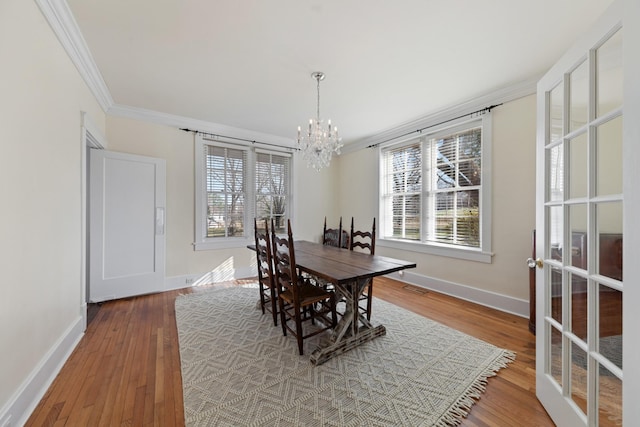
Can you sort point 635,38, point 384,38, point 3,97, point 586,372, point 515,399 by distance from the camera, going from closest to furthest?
point 635,38, point 586,372, point 3,97, point 515,399, point 384,38

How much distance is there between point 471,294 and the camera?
3.28m

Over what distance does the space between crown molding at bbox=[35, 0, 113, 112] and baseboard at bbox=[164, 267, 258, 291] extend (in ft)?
8.63

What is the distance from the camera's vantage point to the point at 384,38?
6.74 ft

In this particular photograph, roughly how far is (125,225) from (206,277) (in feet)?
4.54

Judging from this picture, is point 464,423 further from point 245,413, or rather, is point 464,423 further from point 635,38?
point 635,38

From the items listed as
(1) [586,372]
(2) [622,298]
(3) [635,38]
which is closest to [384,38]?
(3) [635,38]

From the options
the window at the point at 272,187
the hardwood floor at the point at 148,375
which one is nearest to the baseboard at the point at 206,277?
the hardwood floor at the point at 148,375

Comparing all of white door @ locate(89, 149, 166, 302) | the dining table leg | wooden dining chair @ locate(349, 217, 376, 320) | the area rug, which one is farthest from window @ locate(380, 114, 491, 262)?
white door @ locate(89, 149, 166, 302)

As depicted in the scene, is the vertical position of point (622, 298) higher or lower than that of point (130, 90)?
lower

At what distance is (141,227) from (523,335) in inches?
186

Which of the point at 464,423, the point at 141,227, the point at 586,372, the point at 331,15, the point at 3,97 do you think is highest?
the point at 331,15

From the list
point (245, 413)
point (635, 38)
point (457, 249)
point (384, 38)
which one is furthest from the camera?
point (457, 249)

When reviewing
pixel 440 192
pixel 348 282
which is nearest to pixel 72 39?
pixel 348 282

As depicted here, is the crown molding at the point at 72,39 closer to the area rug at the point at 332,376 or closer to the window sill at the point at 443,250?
the area rug at the point at 332,376
